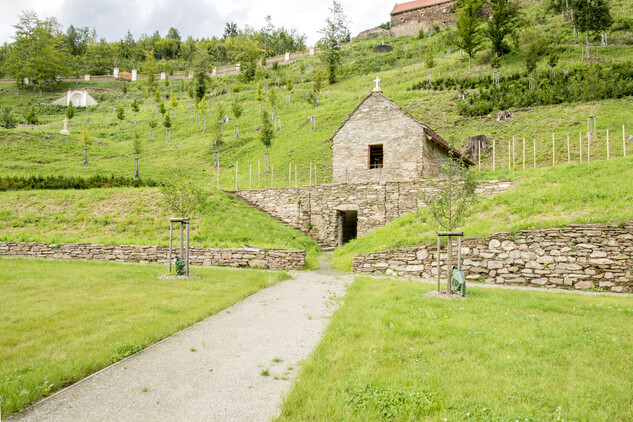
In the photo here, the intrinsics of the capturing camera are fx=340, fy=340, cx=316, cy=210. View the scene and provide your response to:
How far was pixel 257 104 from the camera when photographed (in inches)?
1969

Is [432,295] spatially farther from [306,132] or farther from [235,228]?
[306,132]

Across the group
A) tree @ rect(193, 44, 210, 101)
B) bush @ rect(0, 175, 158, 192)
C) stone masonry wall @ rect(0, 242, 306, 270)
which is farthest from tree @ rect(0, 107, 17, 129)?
stone masonry wall @ rect(0, 242, 306, 270)

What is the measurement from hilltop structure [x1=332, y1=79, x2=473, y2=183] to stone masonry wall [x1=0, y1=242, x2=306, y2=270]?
8.07 meters

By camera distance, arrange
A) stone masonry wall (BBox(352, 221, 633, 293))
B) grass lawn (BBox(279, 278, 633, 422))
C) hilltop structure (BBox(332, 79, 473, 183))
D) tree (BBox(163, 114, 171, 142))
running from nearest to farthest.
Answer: grass lawn (BBox(279, 278, 633, 422)) → stone masonry wall (BBox(352, 221, 633, 293)) → hilltop structure (BBox(332, 79, 473, 183)) → tree (BBox(163, 114, 171, 142))

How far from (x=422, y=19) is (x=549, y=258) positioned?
274 feet

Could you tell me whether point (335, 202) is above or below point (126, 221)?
→ above

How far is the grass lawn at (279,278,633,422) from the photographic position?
3336 millimetres

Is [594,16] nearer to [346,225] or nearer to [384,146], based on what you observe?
[384,146]

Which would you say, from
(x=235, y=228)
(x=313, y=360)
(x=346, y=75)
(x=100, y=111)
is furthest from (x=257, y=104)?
(x=313, y=360)

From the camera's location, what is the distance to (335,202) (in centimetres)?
2023

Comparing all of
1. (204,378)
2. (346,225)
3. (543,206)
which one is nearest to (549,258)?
(543,206)

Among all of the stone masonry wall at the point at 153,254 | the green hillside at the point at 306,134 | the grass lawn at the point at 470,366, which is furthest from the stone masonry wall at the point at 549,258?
the stone masonry wall at the point at 153,254

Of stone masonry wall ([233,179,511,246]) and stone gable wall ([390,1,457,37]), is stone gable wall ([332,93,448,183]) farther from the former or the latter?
stone gable wall ([390,1,457,37])

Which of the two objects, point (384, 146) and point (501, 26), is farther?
point (501, 26)
